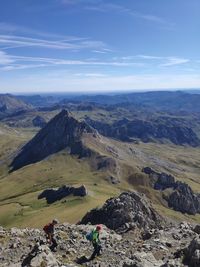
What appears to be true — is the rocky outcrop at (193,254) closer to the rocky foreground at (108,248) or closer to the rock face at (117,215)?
the rocky foreground at (108,248)

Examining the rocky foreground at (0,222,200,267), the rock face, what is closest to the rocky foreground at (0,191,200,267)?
the rocky foreground at (0,222,200,267)

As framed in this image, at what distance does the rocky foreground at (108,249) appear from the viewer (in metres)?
40.8

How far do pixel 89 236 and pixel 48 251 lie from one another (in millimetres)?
4461

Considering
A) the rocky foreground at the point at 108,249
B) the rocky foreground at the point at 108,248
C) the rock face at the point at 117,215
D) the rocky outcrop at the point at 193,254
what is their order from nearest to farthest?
the rocky outcrop at the point at 193,254 < the rocky foreground at the point at 108,249 < the rocky foreground at the point at 108,248 < the rock face at the point at 117,215

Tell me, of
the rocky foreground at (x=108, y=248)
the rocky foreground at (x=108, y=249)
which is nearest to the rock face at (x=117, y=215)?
the rocky foreground at (x=108, y=248)

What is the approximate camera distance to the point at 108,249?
4797cm

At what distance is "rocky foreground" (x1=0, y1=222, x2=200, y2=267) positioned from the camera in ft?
134

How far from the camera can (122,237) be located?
192ft

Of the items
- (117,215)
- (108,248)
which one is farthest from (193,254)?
(117,215)

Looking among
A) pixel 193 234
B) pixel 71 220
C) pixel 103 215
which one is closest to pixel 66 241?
pixel 193 234

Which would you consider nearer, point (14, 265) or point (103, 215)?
point (14, 265)

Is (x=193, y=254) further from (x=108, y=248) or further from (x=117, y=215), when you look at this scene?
(x=117, y=215)

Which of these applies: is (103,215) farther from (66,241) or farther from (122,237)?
(66,241)

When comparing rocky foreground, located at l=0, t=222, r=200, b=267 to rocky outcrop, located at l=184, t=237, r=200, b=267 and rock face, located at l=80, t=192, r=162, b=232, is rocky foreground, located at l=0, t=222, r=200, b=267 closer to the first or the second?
rocky outcrop, located at l=184, t=237, r=200, b=267
